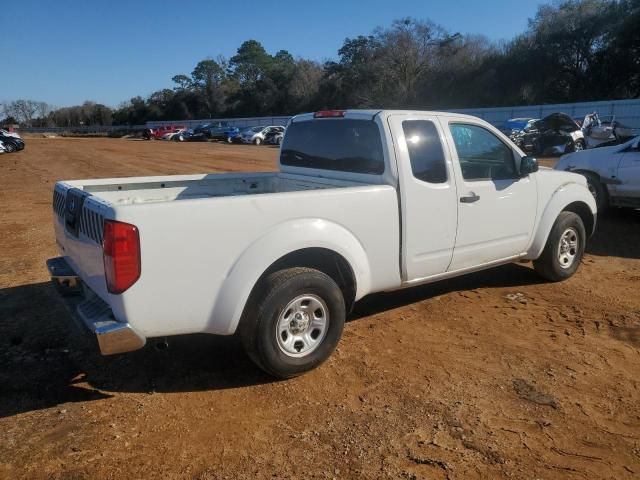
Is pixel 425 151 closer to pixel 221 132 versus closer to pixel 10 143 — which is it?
pixel 10 143

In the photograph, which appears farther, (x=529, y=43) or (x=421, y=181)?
(x=529, y=43)

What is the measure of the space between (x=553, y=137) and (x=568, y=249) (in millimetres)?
18584

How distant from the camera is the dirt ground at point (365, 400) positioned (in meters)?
2.97

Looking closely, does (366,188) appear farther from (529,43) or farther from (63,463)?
(529,43)

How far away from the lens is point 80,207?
12.2ft

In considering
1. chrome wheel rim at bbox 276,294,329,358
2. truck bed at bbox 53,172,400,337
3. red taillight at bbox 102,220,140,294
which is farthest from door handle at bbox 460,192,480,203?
red taillight at bbox 102,220,140,294

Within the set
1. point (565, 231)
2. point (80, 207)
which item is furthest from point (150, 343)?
point (565, 231)

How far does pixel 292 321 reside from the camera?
150 inches

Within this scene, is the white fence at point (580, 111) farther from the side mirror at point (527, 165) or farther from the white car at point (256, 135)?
the side mirror at point (527, 165)

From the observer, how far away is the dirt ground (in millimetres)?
2967

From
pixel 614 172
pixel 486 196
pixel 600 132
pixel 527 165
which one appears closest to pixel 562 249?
pixel 527 165

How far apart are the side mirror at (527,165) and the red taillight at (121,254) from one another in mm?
3677

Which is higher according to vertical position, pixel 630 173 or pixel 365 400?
pixel 630 173

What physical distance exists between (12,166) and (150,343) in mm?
21939
